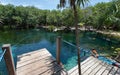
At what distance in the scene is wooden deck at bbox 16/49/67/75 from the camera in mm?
5098

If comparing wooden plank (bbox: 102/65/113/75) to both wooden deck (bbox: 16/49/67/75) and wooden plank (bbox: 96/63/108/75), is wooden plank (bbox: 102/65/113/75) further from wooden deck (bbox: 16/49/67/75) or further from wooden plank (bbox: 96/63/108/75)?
wooden deck (bbox: 16/49/67/75)

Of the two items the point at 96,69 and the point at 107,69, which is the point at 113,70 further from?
the point at 96,69

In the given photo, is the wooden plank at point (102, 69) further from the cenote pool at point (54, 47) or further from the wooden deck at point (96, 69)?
the cenote pool at point (54, 47)

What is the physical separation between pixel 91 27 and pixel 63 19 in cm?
961

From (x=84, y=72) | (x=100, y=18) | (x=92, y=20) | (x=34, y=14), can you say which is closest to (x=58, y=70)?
(x=84, y=72)

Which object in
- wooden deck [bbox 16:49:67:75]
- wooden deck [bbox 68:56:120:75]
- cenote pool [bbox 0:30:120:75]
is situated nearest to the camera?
wooden deck [bbox 16:49:67:75]

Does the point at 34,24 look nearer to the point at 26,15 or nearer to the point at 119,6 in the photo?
the point at 26,15

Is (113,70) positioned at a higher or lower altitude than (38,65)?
lower

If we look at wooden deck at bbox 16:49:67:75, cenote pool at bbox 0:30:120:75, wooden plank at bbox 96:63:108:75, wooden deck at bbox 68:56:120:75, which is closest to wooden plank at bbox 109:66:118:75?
wooden deck at bbox 68:56:120:75

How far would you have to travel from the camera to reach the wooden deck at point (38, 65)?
5098 mm

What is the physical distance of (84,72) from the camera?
17.7 feet

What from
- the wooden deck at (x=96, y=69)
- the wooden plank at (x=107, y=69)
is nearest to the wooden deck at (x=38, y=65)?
the wooden deck at (x=96, y=69)

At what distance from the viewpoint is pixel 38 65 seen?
18.5ft

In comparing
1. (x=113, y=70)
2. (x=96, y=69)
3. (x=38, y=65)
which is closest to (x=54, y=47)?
(x=38, y=65)
